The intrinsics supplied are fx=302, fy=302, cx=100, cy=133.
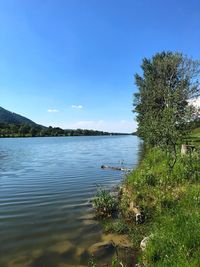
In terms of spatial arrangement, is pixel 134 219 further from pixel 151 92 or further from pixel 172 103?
pixel 151 92

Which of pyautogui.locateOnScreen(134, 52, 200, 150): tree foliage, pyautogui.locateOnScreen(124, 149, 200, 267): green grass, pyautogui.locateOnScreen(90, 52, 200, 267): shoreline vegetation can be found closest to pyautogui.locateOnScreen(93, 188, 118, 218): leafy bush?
pyautogui.locateOnScreen(90, 52, 200, 267): shoreline vegetation

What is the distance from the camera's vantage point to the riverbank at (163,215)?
8.20 metres

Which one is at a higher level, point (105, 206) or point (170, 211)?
point (170, 211)

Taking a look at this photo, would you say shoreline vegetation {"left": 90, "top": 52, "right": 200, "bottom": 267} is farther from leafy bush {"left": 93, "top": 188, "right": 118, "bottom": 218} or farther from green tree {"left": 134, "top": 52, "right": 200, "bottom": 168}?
green tree {"left": 134, "top": 52, "right": 200, "bottom": 168}

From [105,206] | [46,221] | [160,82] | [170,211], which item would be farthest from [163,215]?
[160,82]

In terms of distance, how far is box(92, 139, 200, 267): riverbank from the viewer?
323 inches

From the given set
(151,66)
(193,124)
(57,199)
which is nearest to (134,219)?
(57,199)

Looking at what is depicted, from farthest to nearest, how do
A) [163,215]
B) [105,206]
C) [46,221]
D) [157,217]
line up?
[105,206]
[46,221]
[157,217]
[163,215]

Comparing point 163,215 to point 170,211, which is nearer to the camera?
point 170,211

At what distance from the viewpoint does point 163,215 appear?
39.7ft

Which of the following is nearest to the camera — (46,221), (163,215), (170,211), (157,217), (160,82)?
(170,211)

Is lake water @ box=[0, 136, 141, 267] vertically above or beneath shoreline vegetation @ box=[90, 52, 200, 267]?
beneath

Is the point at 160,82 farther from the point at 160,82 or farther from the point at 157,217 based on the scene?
the point at 157,217

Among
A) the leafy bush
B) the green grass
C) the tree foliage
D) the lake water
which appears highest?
the tree foliage
